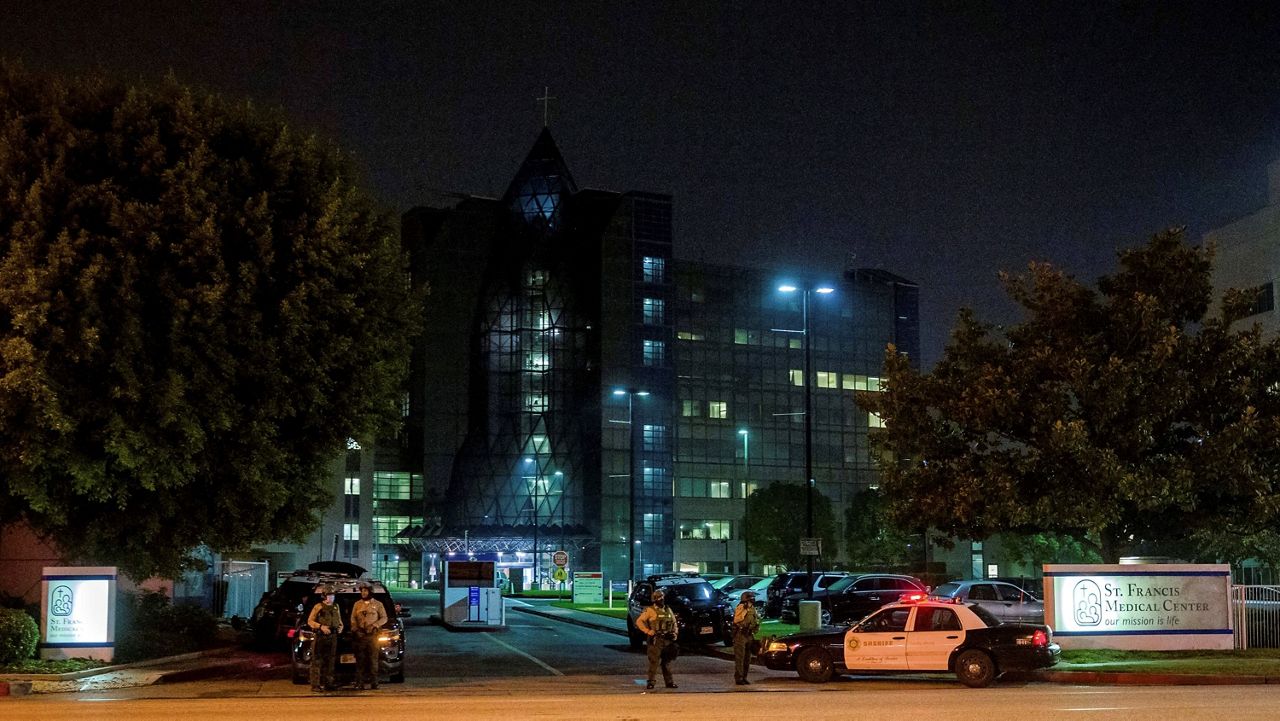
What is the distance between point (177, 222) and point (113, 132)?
2.21m

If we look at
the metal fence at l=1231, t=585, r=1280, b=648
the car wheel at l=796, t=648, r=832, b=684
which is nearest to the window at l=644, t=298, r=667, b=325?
the metal fence at l=1231, t=585, r=1280, b=648

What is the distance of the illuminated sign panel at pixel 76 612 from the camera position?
24125 millimetres

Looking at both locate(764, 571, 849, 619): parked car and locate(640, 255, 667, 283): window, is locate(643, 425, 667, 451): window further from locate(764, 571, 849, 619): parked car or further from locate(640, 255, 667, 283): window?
locate(764, 571, 849, 619): parked car

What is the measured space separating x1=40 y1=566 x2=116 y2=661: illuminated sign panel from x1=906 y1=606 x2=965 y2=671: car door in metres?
14.2

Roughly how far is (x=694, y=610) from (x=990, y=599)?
874 centimetres

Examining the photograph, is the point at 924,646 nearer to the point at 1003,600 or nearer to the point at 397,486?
the point at 1003,600

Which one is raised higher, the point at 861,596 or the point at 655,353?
the point at 655,353

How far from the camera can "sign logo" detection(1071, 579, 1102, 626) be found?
27031mm

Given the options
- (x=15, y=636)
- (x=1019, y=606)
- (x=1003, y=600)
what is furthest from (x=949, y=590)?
(x=15, y=636)

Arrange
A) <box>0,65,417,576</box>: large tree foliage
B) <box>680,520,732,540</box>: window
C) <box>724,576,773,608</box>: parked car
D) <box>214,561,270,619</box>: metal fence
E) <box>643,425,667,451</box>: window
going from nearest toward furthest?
1. <box>0,65,417,576</box>: large tree foliage
2. <box>214,561,270,619</box>: metal fence
3. <box>724,576,773,608</box>: parked car
4. <box>643,425,667,451</box>: window
5. <box>680,520,732,540</box>: window

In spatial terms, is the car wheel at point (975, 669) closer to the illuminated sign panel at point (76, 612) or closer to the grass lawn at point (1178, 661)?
the grass lawn at point (1178, 661)

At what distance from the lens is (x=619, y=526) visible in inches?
4469

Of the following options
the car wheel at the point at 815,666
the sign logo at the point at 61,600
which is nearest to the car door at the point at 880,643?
the car wheel at the point at 815,666

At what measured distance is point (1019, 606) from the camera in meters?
35.8
